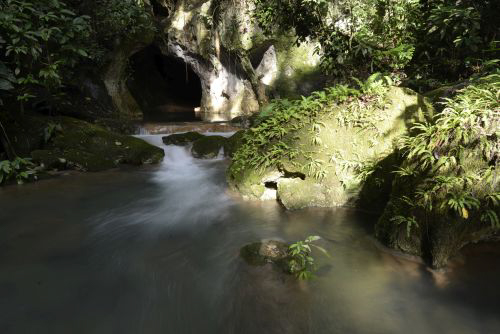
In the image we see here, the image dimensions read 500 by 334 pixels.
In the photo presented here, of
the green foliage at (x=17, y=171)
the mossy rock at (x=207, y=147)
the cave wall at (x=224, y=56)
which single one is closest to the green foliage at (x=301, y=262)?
the green foliage at (x=17, y=171)

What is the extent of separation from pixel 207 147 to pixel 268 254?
21.9 ft

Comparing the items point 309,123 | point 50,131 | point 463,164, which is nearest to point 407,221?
point 463,164

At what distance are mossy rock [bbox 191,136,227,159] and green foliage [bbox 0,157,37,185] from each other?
440cm

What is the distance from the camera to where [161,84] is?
24.6 m

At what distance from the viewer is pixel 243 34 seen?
17.2 meters

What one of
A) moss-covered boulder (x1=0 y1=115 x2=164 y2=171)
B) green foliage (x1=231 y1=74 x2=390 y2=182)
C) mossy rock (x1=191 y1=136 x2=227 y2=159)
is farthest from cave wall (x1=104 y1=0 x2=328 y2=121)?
green foliage (x1=231 y1=74 x2=390 y2=182)

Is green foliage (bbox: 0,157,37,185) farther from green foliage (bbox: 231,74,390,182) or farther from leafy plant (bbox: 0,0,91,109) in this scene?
green foliage (bbox: 231,74,390,182)

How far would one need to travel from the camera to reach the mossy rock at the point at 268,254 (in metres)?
3.95

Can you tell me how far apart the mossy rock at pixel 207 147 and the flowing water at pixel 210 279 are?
4301 mm

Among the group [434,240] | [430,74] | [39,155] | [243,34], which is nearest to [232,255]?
[434,240]

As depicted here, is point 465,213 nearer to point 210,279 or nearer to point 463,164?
point 463,164

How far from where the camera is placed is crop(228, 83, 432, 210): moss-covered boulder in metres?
5.97

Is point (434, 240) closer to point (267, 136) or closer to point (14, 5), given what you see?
point (267, 136)

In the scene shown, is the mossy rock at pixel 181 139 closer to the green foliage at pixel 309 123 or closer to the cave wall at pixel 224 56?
the green foliage at pixel 309 123
